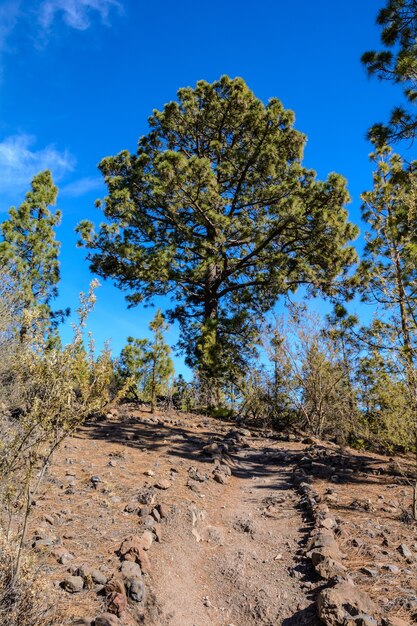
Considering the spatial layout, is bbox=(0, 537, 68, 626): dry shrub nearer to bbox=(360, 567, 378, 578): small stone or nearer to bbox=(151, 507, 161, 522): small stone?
bbox=(151, 507, 161, 522): small stone

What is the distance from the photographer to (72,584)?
11.3 feet

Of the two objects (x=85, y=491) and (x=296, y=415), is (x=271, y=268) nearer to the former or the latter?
(x=296, y=415)

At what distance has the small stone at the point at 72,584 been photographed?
345 cm

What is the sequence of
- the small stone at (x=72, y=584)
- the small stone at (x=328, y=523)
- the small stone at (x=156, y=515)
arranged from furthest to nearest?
the small stone at (x=328, y=523) < the small stone at (x=156, y=515) < the small stone at (x=72, y=584)

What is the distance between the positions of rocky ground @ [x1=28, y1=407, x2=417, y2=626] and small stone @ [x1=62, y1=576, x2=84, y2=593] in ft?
0.03

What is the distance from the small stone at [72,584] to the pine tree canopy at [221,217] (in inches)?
426

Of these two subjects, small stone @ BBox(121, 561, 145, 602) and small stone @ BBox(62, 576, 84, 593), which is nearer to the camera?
small stone @ BBox(62, 576, 84, 593)

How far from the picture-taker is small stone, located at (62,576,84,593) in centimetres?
345

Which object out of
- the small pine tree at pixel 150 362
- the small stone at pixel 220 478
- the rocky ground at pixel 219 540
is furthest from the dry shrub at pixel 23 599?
the small pine tree at pixel 150 362

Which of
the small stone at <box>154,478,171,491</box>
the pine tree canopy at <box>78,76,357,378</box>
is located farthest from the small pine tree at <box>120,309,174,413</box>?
the small stone at <box>154,478,171,491</box>

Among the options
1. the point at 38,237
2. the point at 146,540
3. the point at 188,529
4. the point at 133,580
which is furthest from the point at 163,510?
the point at 38,237

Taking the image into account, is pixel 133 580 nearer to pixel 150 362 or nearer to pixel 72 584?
pixel 72 584

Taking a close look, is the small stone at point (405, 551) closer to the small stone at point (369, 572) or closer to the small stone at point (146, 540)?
the small stone at point (369, 572)

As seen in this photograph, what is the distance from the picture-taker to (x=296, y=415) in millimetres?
13109
